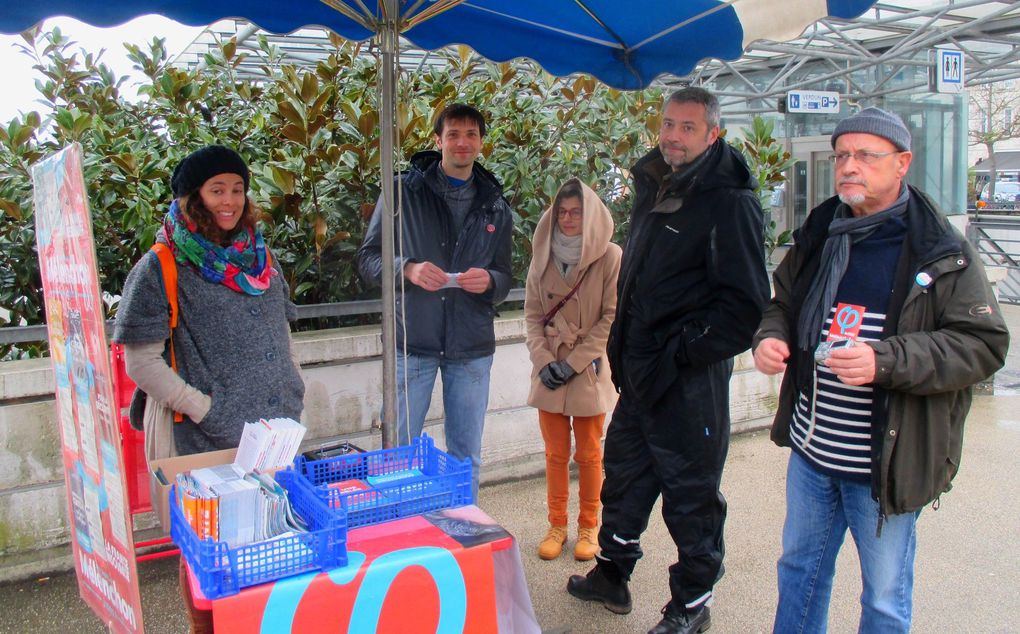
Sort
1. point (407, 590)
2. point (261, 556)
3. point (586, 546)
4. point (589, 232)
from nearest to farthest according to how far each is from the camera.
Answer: point (261, 556)
point (407, 590)
point (589, 232)
point (586, 546)

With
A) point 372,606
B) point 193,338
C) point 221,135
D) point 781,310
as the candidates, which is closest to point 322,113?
point 221,135

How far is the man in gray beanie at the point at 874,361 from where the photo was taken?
6.49ft

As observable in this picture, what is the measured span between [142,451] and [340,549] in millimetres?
1703

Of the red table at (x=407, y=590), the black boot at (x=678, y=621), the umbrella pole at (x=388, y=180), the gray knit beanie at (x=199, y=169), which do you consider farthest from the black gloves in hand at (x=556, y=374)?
the gray knit beanie at (x=199, y=169)

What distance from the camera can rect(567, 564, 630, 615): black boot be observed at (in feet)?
10.5

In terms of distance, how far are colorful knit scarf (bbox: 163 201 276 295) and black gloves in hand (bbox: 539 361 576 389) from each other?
133 cm

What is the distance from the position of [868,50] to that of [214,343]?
44.1 ft

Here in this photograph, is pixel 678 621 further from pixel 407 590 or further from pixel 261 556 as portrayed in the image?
pixel 261 556

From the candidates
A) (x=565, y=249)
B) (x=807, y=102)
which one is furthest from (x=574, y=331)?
(x=807, y=102)

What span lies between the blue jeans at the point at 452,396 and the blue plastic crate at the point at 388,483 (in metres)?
1.13

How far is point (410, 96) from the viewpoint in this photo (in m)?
4.99

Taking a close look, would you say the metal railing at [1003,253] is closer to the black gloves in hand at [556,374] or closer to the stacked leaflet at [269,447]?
the black gloves in hand at [556,374]

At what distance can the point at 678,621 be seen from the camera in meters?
2.92

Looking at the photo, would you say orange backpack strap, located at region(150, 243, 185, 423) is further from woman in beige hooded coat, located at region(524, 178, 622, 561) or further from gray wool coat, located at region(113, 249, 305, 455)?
woman in beige hooded coat, located at region(524, 178, 622, 561)
